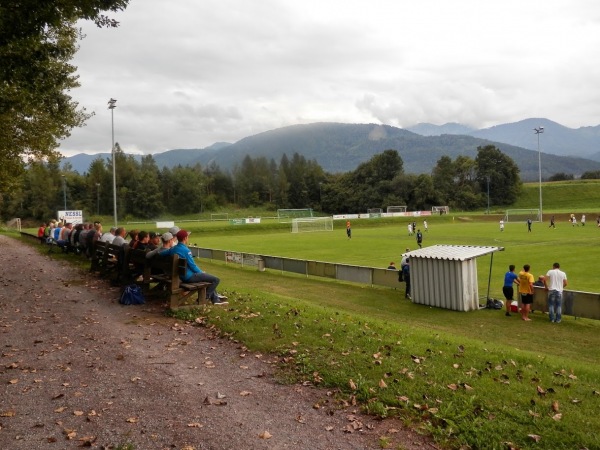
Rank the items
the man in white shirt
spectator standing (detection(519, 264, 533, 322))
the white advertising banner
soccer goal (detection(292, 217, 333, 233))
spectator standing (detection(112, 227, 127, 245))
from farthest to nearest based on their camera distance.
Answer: soccer goal (detection(292, 217, 333, 233)) → the white advertising banner → spectator standing (detection(112, 227, 127, 245)) → spectator standing (detection(519, 264, 533, 322)) → the man in white shirt

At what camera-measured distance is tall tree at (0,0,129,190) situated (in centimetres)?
972

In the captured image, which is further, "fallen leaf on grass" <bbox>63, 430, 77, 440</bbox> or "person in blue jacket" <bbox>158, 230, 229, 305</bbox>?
"person in blue jacket" <bbox>158, 230, 229, 305</bbox>

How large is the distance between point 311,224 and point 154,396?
6818cm

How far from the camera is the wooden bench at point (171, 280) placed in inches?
390

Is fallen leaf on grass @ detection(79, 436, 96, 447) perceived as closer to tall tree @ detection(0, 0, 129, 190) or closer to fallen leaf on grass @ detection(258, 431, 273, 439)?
fallen leaf on grass @ detection(258, 431, 273, 439)

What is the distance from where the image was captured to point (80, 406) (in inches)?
216

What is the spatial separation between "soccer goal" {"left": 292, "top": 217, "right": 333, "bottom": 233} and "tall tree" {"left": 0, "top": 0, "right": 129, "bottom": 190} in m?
46.4

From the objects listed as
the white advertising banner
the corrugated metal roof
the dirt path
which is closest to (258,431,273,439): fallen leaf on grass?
the dirt path

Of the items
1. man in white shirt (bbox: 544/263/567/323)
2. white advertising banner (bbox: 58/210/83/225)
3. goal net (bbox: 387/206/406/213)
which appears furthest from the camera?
goal net (bbox: 387/206/406/213)

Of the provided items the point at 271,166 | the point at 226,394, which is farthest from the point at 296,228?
the point at 271,166

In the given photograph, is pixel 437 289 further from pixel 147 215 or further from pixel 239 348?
pixel 147 215

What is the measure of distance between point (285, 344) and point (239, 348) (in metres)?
0.71

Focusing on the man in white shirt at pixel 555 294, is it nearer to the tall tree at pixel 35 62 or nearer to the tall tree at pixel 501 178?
the tall tree at pixel 35 62

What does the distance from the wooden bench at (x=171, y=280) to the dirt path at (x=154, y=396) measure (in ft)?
2.46
